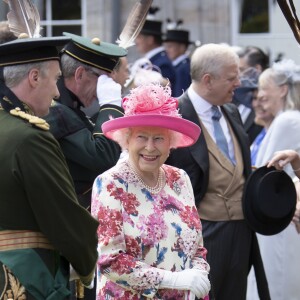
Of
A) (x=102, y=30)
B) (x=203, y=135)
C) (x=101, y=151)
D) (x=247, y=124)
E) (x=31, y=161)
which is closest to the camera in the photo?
(x=31, y=161)

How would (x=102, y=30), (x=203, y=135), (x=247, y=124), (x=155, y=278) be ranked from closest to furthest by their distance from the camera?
(x=155, y=278) < (x=203, y=135) < (x=247, y=124) < (x=102, y=30)

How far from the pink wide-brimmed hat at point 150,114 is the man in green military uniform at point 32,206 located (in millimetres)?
615

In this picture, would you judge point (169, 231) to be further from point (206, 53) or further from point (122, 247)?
point (206, 53)

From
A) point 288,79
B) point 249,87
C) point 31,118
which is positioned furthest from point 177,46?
point 31,118

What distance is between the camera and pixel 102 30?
50.3 feet

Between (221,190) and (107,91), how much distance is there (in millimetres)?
1194

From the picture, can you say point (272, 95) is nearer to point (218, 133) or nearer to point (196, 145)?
point (218, 133)

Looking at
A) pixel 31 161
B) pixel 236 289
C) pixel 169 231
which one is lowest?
pixel 236 289

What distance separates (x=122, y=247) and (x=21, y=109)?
832mm

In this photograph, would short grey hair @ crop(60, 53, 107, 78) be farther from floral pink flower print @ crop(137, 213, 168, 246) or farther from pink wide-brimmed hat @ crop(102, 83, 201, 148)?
floral pink flower print @ crop(137, 213, 168, 246)

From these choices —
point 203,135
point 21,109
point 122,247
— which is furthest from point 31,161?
point 203,135

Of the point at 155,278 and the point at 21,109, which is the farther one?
the point at 155,278

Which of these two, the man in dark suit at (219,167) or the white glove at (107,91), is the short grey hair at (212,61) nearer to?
the man in dark suit at (219,167)

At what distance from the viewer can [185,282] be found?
14.9 feet
